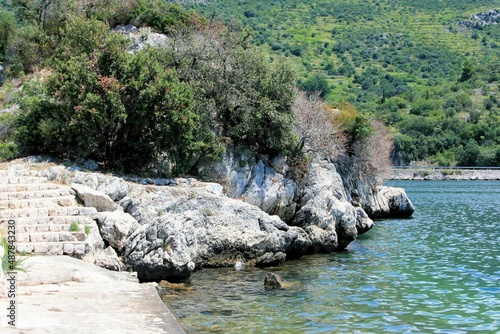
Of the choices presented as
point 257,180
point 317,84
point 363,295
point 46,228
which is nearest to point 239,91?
point 257,180

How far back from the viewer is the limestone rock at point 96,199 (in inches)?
856

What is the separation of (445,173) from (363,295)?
4634 inches

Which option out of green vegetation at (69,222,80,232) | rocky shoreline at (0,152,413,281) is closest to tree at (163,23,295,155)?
rocky shoreline at (0,152,413,281)

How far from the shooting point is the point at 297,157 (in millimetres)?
32344

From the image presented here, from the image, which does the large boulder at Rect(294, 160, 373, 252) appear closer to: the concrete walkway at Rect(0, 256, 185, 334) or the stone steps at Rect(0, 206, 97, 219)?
the stone steps at Rect(0, 206, 97, 219)

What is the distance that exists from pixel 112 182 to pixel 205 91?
31.4 ft

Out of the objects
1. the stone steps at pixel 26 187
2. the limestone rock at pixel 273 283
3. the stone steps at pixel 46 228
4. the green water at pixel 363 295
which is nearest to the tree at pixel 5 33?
the stone steps at pixel 26 187

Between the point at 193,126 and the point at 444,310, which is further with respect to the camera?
the point at 193,126

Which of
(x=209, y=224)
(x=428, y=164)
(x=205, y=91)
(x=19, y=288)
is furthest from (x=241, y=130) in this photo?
(x=428, y=164)

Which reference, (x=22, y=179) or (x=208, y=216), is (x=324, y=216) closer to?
(x=208, y=216)

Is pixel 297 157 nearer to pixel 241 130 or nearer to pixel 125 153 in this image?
pixel 241 130

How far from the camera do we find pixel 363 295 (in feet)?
61.8

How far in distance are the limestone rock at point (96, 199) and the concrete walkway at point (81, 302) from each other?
4585 mm

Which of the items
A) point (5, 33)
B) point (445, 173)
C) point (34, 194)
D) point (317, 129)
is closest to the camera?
point (34, 194)
